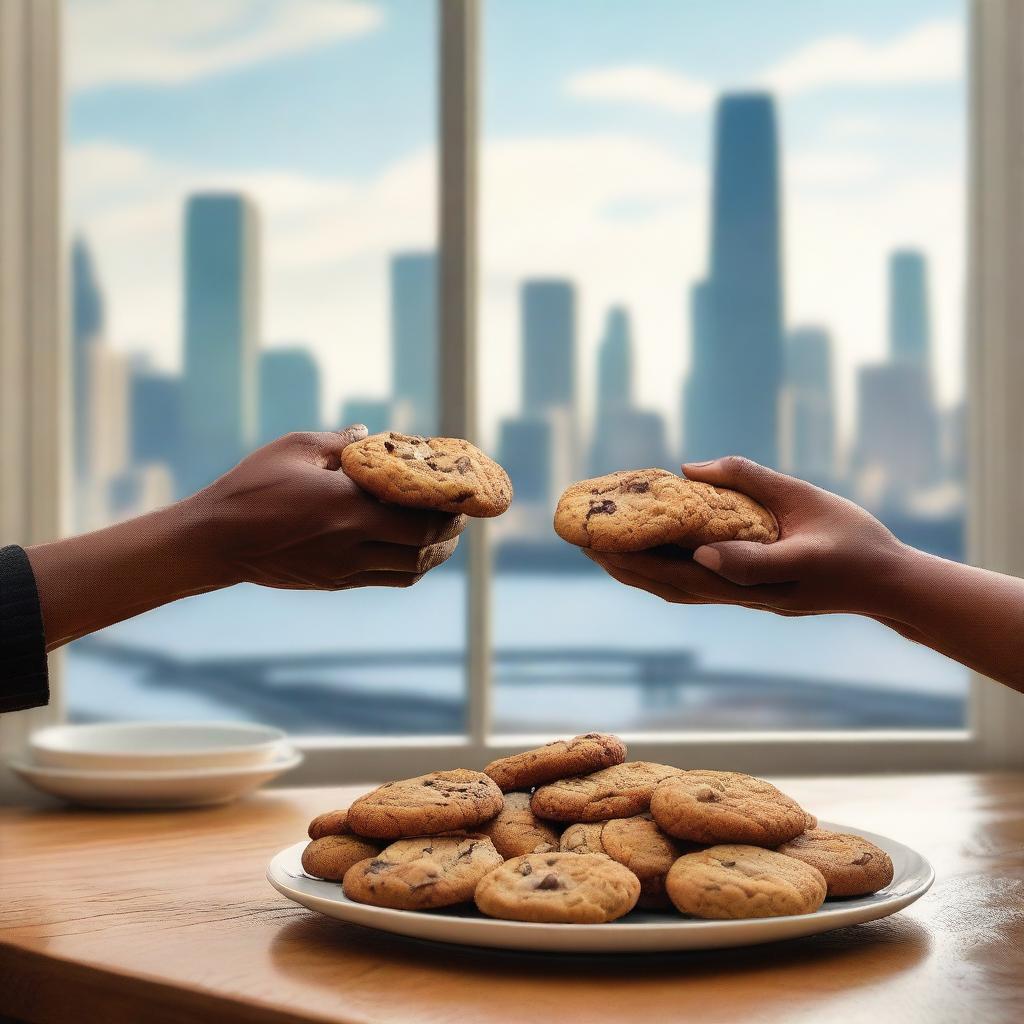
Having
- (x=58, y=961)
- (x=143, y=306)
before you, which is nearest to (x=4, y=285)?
(x=58, y=961)

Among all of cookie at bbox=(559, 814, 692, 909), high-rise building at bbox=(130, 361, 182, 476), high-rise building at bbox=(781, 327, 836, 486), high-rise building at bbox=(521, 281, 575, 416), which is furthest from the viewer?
high-rise building at bbox=(781, 327, 836, 486)

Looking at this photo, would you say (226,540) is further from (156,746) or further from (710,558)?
(156,746)

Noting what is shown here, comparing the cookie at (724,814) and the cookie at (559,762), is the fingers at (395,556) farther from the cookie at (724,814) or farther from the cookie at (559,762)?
the cookie at (724,814)

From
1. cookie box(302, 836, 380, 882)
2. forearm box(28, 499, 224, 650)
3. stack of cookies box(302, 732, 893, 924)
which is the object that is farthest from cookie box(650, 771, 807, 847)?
forearm box(28, 499, 224, 650)

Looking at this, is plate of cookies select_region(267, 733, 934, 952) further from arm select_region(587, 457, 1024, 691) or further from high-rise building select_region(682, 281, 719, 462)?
high-rise building select_region(682, 281, 719, 462)

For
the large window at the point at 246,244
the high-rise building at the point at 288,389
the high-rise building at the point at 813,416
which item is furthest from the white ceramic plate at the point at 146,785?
the high-rise building at the point at 813,416

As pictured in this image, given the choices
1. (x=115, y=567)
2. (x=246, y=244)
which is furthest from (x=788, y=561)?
(x=246, y=244)
